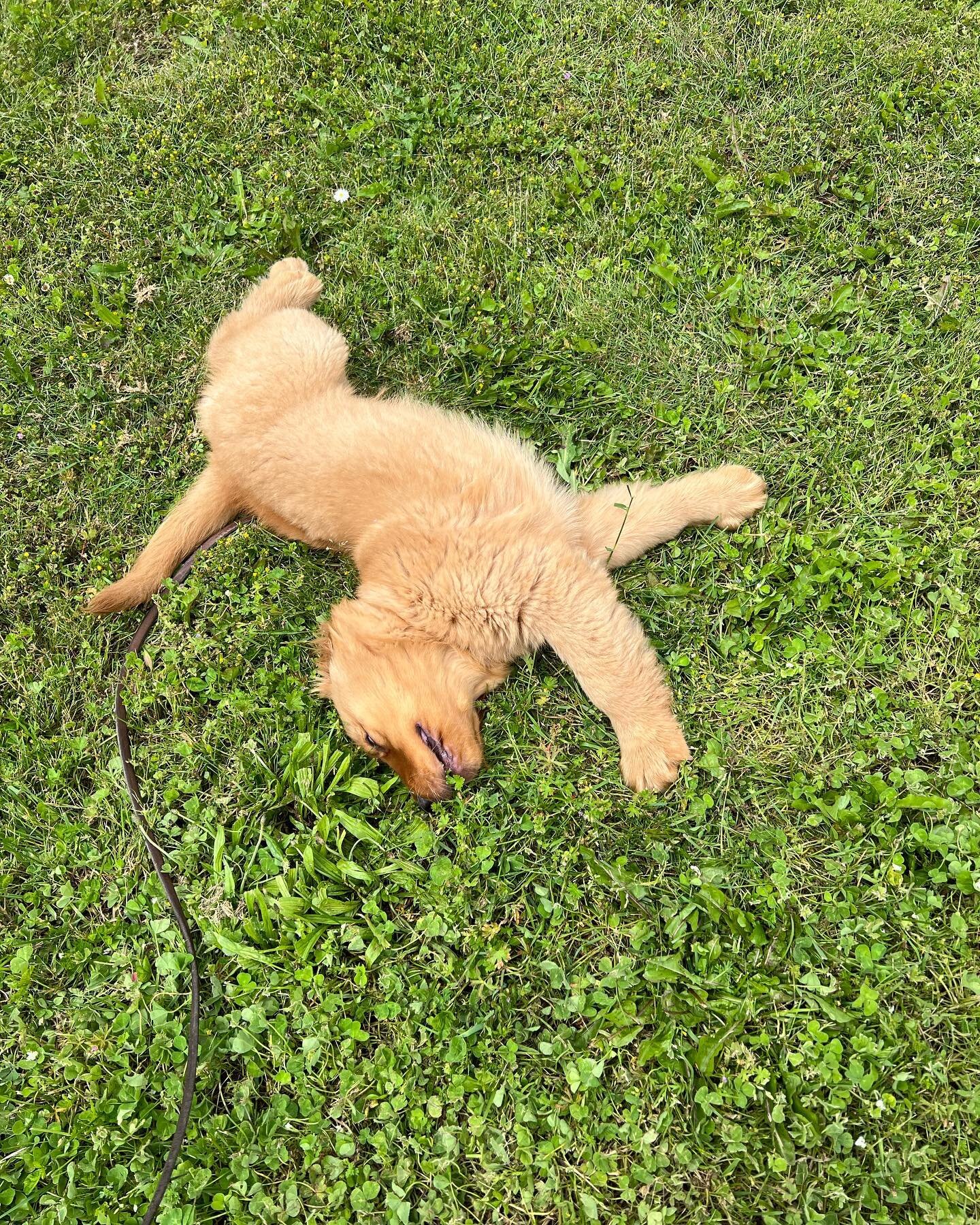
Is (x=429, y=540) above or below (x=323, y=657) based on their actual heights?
above

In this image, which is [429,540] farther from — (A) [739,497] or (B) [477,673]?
(A) [739,497]

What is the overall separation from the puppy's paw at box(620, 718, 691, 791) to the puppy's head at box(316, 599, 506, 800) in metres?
0.57

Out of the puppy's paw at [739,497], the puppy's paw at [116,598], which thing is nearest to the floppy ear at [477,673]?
the puppy's paw at [739,497]

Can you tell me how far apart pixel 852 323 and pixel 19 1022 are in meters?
4.40

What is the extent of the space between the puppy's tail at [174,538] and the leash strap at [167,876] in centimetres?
6

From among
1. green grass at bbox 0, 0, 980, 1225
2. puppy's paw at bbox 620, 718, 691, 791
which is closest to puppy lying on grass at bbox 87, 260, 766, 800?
puppy's paw at bbox 620, 718, 691, 791

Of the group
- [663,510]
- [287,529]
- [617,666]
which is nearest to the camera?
[617,666]

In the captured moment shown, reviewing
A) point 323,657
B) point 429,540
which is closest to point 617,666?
point 429,540

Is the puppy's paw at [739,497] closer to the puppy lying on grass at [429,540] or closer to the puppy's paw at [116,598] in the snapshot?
the puppy lying on grass at [429,540]

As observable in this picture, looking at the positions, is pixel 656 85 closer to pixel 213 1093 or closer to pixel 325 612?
pixel 325 612

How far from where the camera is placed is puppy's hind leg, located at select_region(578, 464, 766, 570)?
306 centimetres

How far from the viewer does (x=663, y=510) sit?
3055 mm

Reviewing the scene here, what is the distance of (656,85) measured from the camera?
12.1 ft

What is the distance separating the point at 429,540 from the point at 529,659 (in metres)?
0.66
